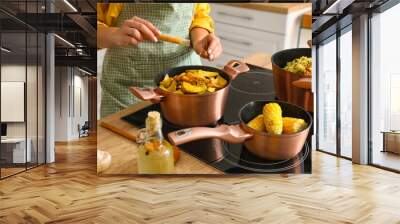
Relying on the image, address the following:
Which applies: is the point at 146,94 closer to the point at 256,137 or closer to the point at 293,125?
the point at 256,137

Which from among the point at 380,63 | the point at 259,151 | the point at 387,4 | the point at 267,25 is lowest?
the point at 259,151

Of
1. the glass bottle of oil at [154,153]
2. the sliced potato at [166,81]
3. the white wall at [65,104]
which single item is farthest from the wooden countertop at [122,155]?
the white wall at [65,104]

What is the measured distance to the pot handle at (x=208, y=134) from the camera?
5.34 metres

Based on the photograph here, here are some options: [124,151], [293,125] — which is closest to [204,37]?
[293,125]

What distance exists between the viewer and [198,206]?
3.80 metres

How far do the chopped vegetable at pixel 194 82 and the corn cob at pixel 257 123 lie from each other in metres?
0.63

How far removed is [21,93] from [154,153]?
2.53 m

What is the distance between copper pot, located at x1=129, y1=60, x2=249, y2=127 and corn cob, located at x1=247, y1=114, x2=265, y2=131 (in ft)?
1.41

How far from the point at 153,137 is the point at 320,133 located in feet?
17.6

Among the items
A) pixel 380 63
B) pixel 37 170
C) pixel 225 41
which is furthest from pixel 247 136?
pixel 37 170

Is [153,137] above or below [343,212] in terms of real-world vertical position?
above

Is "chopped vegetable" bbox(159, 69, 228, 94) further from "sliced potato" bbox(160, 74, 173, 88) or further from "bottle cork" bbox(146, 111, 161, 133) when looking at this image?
"bottle cork" bbox(146, 111, 161, 133)

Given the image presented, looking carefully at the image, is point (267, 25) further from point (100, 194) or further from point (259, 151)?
point (100, 194)

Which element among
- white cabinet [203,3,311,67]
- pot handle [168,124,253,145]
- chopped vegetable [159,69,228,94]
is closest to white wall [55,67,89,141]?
chopped vegetable [159,69,228,94]
